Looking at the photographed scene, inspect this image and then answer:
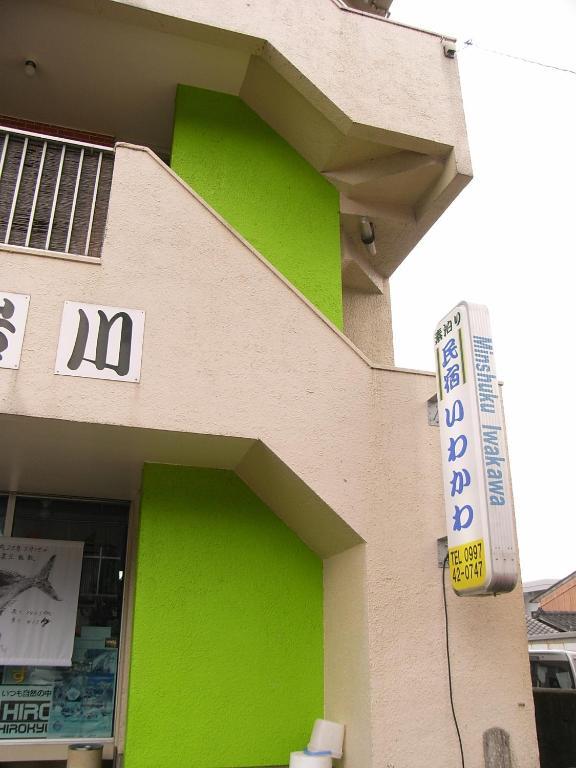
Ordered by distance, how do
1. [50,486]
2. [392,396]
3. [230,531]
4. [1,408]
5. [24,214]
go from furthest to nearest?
[50,486]
[230,531]
[392,396]
[24,214]
[1,408]

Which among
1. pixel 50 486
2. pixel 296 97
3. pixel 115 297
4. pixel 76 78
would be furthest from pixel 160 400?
pixel 76 78

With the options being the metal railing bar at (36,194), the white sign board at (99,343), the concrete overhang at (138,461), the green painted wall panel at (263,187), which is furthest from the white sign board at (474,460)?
the metal railing bar at (36,194)

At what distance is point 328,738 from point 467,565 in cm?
179

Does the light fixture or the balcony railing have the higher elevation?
the light fixture

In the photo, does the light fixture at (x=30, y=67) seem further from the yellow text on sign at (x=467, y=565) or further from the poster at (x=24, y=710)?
the yellow text on sign at (x=467, y=565)

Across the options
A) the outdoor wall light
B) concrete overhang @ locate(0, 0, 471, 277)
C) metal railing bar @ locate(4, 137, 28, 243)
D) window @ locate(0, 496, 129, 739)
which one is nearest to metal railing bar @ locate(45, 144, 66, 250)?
metal railing bar @ locate(4, 137, 28, 243)

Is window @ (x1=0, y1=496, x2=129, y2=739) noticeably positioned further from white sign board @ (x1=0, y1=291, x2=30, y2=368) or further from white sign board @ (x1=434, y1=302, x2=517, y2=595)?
white sign board @ (x1=434, y1=302, x2=517, y2=595)

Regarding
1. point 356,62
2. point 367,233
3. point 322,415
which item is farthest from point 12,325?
point 356,62

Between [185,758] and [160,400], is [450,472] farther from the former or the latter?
[185,758]

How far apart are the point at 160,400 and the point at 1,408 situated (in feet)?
3.48

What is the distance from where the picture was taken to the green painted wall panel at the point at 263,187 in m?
6.99

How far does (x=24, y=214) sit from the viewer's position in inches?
209

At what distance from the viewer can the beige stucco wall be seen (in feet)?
15.9

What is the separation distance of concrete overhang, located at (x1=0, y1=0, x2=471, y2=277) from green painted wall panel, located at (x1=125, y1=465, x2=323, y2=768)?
364 centimetres
